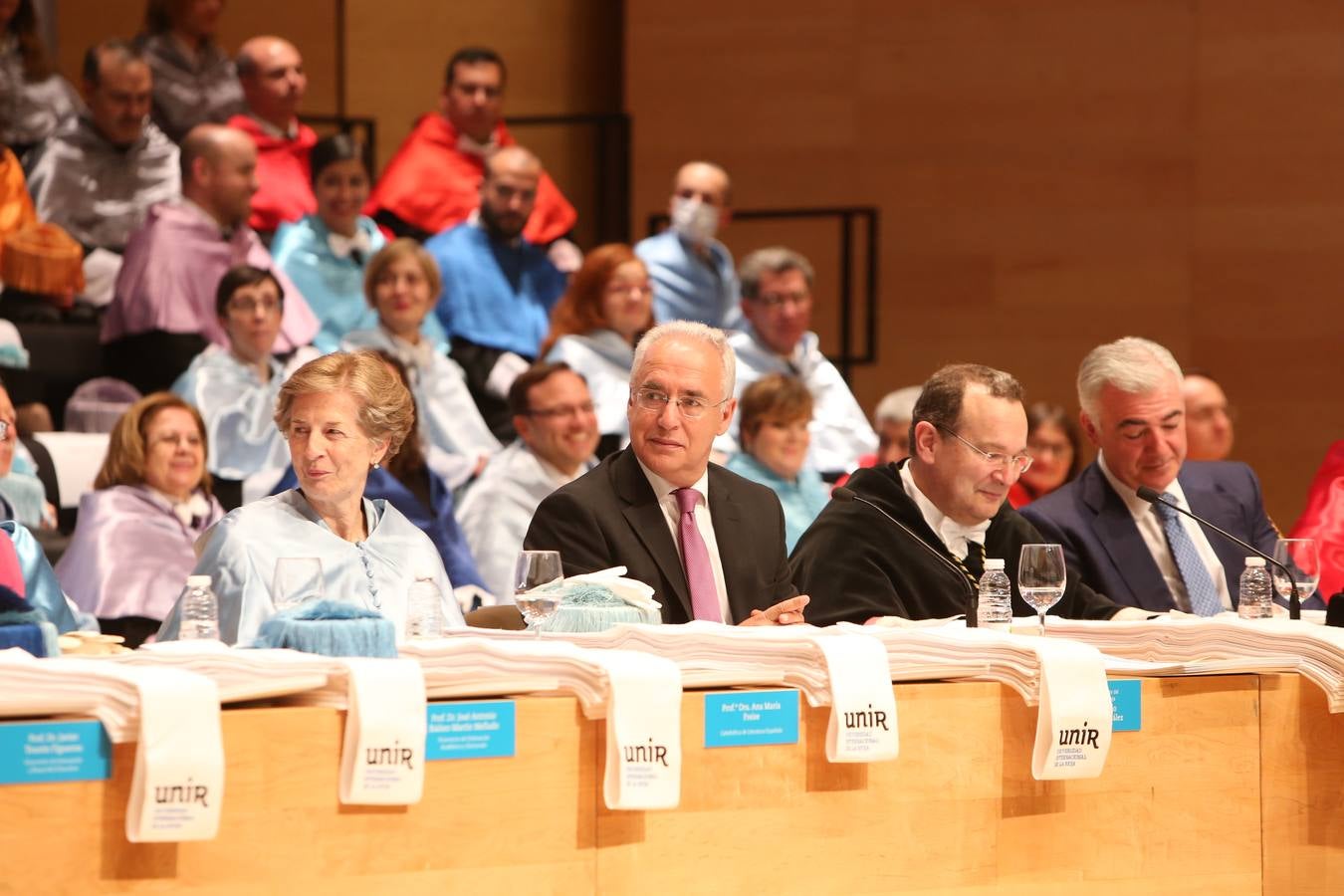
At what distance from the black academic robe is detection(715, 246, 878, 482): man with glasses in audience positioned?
344cm

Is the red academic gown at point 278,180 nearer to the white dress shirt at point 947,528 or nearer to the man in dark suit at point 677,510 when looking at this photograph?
the man in dark suit at point 677,510

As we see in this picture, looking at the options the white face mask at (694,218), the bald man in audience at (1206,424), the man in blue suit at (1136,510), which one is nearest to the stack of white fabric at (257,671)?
the man in blue suit at (1136,510)

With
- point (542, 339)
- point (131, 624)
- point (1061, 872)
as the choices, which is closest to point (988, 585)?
point (1061, 872)

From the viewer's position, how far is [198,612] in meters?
2.52

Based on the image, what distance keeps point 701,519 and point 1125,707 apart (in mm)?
1120

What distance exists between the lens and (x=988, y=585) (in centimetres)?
307

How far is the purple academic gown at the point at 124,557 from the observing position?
5172 millimetres

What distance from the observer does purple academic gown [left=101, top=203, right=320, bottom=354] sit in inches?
256

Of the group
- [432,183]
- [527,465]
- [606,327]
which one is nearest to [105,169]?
[432,183]

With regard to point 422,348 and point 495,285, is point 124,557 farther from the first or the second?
point 495,285

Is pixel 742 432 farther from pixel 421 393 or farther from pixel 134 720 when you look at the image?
pixel 134 720

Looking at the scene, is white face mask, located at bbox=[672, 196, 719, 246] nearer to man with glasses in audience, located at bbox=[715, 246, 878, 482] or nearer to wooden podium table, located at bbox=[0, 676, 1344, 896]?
man with glasses in audience, located at bbox=[715, 246, 878, 482]

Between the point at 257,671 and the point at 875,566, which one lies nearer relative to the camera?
the point at 257,671

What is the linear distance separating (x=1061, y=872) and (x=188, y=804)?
1.23 metres
